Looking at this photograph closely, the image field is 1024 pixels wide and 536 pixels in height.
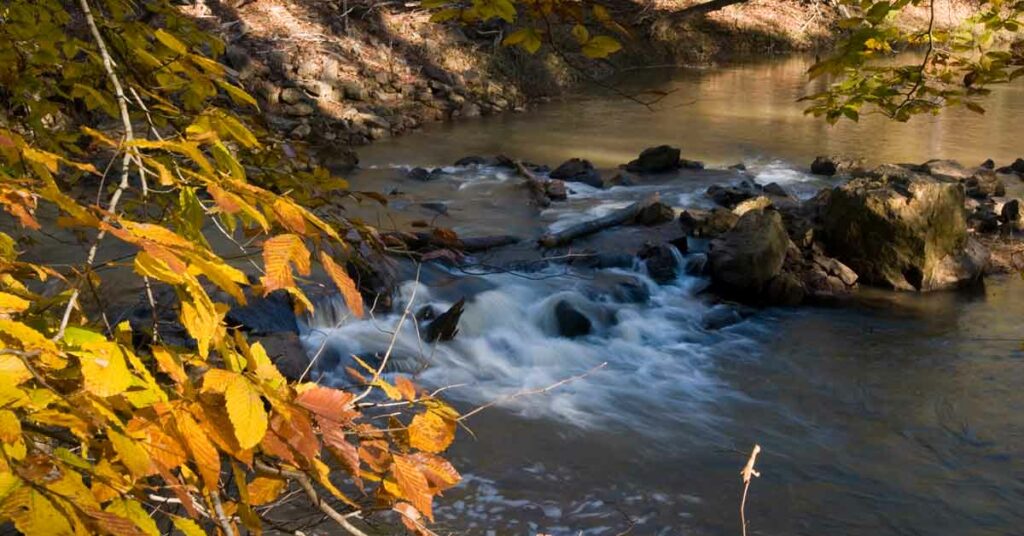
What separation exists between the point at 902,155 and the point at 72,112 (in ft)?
39.9

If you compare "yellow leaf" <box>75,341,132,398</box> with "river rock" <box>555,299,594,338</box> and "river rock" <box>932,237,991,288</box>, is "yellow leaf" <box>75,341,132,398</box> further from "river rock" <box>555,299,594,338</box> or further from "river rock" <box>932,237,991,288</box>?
"river rock" <box>932,237,991,288</box>

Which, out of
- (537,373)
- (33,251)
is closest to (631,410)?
(537,373)

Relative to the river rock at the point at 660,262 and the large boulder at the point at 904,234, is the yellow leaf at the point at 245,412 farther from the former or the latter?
the large boulder at the point at 904,234

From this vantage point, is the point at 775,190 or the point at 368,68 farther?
the point at 368,68

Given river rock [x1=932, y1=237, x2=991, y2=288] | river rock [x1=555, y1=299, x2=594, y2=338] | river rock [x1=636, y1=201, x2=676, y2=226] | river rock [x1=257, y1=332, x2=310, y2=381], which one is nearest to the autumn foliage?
river rock [x1=257, y1=332, x2=310, y2=381]

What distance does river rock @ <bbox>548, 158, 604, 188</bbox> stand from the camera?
37.3ft

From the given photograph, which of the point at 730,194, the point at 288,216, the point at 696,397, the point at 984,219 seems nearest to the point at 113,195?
the point at 288,216

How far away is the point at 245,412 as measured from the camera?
3.71 feet

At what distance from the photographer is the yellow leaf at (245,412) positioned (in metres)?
1.10

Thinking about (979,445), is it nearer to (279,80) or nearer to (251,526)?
(251,526)

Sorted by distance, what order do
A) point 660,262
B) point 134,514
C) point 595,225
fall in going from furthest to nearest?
point 595,225 < point 660,262 < point 134,514

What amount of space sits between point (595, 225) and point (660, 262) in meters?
1.00

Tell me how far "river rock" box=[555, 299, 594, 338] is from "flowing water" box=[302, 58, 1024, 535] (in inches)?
3.2

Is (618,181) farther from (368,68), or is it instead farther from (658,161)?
(368,68)
